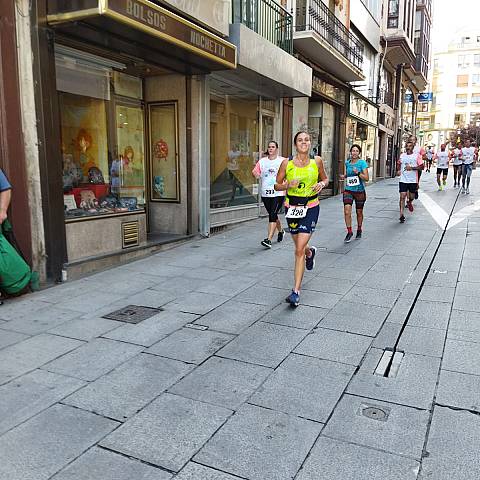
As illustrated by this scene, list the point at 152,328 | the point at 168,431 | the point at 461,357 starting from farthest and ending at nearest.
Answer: the point at 152,328 < the point at 461,357 < the point at 168,431

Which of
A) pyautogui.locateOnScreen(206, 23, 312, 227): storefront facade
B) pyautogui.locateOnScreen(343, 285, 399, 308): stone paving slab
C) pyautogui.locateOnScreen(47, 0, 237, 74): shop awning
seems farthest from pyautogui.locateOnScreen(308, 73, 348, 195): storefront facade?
pyautogui.locateOnScreen(343, 285, 399, 308): stone paving slab

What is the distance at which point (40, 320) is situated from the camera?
463cm

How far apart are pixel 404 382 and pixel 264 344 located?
46.4 inches

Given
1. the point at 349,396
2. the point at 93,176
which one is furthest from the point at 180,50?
the point at 349,396

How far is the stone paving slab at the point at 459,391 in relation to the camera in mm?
3033

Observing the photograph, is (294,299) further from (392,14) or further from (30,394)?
(392,14)

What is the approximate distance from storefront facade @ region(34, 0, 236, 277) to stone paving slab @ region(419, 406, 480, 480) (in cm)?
479

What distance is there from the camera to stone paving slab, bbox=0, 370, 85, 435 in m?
2.92

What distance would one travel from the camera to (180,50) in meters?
6.99

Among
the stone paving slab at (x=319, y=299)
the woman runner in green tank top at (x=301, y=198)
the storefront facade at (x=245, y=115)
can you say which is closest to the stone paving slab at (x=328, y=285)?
the stone paving slab at (x=319, y=299)

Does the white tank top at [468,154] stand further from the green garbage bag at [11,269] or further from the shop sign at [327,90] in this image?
the green garbage bag at [11,269]

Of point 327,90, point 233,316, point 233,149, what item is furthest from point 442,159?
point 233,316

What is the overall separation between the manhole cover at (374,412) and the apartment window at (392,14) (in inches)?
972

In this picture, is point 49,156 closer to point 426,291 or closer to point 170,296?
point 170,296
